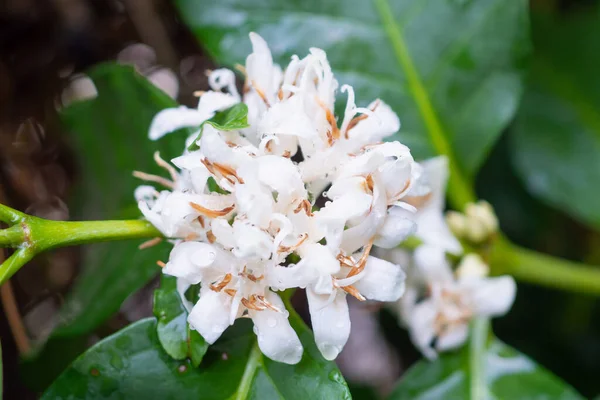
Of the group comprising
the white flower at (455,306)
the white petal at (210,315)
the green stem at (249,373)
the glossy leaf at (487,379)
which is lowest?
the glossy leaf at (487,379)

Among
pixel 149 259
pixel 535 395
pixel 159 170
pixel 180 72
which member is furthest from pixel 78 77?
pixel 535 395

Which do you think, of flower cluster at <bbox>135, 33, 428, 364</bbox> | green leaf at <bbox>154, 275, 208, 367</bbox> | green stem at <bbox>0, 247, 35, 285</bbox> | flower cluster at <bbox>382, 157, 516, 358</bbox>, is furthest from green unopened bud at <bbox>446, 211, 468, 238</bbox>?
green stem at <bbox>0, 247, 35, 285</bbox>

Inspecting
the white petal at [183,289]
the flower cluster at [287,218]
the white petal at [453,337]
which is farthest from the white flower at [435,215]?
the white petal at [183,289]

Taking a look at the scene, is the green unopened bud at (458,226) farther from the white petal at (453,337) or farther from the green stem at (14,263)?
the green stem at (14,263)

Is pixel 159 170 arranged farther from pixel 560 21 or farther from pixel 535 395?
pixel 560 21

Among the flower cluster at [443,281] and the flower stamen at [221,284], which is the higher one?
the flower stamen at [221,284]

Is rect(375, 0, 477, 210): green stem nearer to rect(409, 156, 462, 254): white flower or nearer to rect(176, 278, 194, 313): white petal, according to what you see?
rect(409, 156, 462, 254): white flower
